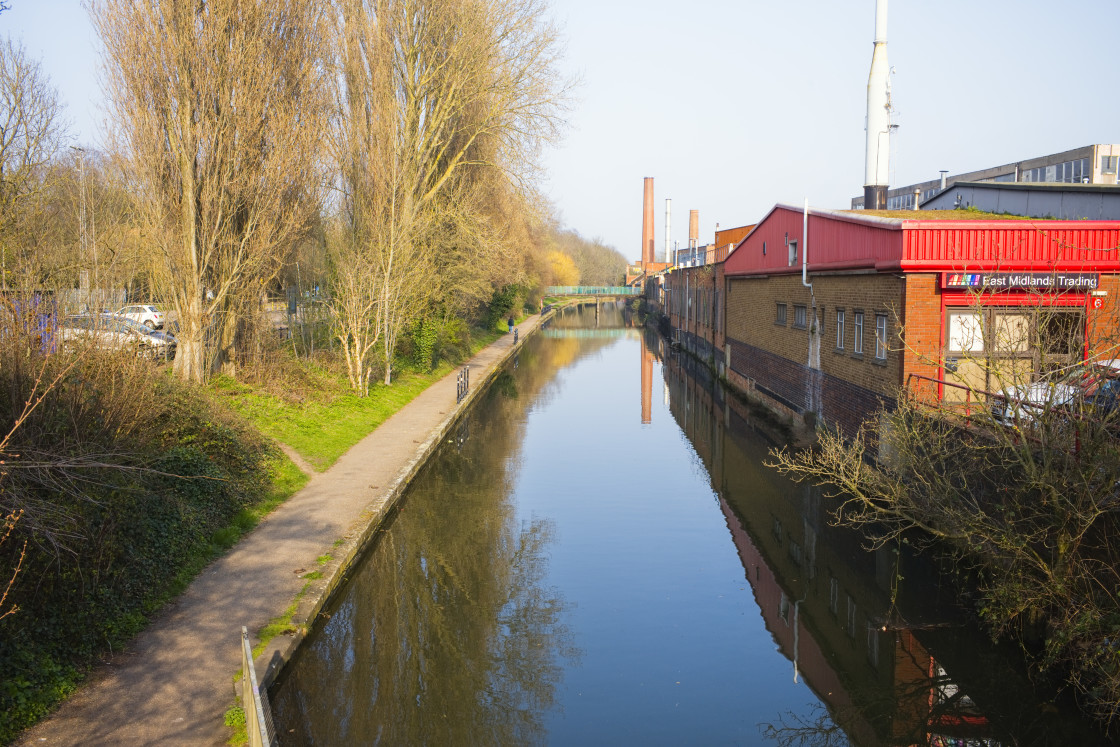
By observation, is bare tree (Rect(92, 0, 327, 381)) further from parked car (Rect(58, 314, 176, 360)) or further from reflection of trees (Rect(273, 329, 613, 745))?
reflection of trees (Rect(273, 329, 613, 745))

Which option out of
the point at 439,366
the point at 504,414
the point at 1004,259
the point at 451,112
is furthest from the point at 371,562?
the point at 439,366

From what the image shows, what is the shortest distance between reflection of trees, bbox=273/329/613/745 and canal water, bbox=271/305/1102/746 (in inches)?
1.0

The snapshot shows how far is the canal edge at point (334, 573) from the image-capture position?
665 cm

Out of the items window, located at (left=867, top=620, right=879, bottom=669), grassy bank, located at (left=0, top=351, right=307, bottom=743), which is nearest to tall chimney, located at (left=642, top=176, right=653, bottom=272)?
grassy bank, located at (left=0, top=351, right=307, bottom=743)

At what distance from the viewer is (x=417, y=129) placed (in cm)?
2273

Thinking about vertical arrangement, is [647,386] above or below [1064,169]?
below

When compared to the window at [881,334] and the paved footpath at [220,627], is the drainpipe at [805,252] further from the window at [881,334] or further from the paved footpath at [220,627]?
the paved footpath at [220,627]

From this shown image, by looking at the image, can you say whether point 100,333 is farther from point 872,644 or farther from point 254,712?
point 872,644

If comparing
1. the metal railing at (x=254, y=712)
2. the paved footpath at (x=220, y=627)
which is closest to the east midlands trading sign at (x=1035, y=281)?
the paved footpath at (x=220, y=627)

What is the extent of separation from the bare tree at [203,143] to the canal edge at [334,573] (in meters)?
4.28

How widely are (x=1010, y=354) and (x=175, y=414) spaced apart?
9151 mm

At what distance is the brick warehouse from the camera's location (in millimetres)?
11000

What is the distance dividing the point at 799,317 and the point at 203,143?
12209 mm

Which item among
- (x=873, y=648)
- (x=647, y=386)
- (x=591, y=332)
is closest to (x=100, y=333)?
(x=873, y=648)
